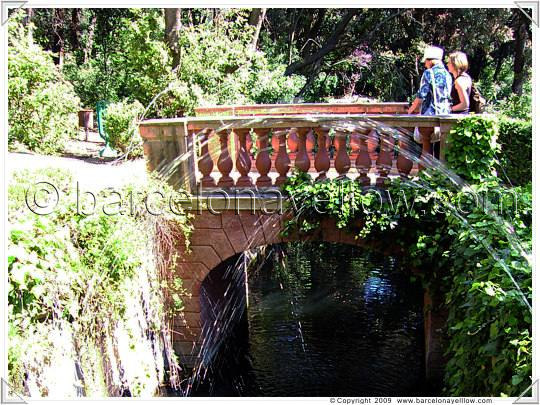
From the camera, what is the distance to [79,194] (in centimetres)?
521

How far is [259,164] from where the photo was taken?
629 cm

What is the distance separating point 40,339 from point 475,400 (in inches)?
117

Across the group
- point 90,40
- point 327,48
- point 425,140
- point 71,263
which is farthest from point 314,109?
point 90,40

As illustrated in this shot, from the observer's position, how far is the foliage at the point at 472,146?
226 inches

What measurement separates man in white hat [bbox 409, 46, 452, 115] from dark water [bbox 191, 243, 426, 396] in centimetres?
186

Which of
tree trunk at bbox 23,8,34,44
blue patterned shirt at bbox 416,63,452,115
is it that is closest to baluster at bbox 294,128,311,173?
blue patterned shirt at bbox 416,63,452,115

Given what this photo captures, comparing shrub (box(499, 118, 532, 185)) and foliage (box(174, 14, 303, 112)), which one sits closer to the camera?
shrub (box(499, 118, 532, 185))

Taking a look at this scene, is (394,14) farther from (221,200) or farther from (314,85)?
(221,200)

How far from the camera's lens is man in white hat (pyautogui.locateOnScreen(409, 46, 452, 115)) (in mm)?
6184

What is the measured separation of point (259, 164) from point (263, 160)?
2.5 inches

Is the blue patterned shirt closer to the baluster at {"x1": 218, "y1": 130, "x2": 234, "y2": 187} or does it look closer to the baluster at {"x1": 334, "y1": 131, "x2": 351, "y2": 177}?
the baluster at {"x1": 334, "y1": 131, "x2": 351, "y2": 177}

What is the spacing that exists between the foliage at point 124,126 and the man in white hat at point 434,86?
6279 millimetres

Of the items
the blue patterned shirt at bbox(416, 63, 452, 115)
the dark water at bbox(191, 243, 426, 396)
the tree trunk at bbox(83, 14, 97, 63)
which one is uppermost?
the tree trunk at bbox(83, 14, 97, 63)

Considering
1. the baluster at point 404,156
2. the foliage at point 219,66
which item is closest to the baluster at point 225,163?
the baluster at point 404,156
